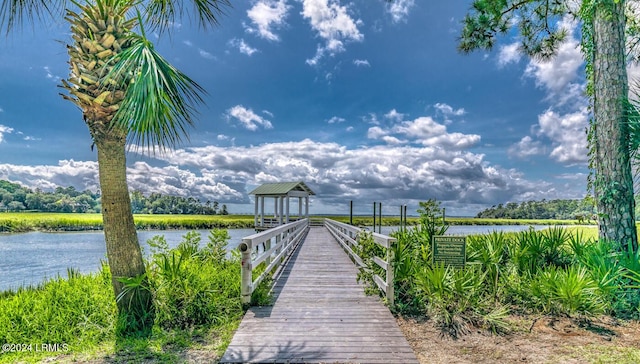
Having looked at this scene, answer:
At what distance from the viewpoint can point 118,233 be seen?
523 cm

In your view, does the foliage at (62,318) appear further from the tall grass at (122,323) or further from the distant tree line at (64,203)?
the distant tree line at (64,203)

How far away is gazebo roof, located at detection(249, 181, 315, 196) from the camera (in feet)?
82.2

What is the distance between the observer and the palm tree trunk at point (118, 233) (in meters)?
5.19

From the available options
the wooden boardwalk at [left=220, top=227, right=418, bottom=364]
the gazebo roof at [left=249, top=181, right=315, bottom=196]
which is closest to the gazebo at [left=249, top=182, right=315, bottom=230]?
the gazebo roof at [left=249, top=181, right=315, bottom=196]

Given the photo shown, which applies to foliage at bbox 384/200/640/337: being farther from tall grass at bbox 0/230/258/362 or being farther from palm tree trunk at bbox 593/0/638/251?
tall grass at bbox 0/230/258/362

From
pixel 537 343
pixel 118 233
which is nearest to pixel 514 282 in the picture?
pixel 537 343

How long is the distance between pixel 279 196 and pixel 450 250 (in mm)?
20352

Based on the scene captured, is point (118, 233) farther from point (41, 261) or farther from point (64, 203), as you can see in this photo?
point (64, 203)

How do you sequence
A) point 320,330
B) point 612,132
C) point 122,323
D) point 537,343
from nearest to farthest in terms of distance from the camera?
point 537,343, point 320,330, point 122,323, point 612,132

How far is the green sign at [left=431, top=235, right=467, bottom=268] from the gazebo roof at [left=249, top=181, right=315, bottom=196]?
19.0 m

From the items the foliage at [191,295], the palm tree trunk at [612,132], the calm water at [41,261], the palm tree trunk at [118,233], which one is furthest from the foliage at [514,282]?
the calm water at [41,261]

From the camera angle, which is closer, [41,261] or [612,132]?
[612,132]

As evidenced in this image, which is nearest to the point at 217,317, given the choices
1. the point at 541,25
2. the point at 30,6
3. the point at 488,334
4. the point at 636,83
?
the point at 488,334

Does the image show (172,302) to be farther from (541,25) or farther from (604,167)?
(541,25)
